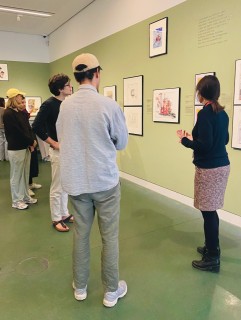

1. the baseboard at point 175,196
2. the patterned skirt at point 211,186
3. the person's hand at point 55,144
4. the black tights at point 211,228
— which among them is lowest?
the baseboard at point 175,196

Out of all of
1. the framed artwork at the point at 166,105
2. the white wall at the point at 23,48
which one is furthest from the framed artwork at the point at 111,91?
the white wall at the point at 23,48

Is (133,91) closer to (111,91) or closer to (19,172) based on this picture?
(111,91)

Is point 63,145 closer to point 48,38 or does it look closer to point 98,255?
point 98,255

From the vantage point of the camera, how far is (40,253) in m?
2.46

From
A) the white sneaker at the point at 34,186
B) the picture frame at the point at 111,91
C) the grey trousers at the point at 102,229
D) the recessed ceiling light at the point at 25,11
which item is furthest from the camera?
the recessed ceiling light at the point at 25,11

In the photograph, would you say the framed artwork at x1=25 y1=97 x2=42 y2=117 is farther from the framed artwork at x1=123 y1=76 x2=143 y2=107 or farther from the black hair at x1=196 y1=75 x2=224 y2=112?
the black hair at x1=196 y1=75 x2=224 y2=112

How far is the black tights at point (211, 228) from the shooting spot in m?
2.10

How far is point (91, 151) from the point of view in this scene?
61.4 inches

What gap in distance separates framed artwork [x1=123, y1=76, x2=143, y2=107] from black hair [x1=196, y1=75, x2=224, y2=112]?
2.25 metres

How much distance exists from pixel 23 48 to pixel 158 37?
510cm

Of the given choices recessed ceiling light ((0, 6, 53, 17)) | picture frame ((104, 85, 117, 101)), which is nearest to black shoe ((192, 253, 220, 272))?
picture frame ((104, 85, 117, 101))

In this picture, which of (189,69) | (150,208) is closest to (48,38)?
(189,69)

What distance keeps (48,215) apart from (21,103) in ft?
4.60

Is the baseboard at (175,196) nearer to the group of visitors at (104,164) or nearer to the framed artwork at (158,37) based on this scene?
the group of visitors at (104,164)
